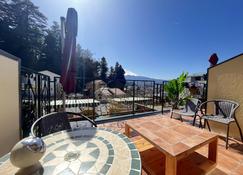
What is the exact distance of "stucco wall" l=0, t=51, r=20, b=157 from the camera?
147 cm

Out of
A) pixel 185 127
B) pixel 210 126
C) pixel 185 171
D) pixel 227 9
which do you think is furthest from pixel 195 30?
pixel 185 171

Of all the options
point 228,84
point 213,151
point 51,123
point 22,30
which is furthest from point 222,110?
point 22,30

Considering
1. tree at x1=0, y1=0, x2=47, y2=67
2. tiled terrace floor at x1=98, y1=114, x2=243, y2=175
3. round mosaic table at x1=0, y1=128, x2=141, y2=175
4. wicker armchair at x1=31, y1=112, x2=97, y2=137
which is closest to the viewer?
round mosaic table at x1=0, y1=128, x2=141, y2=175

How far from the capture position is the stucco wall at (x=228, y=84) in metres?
2.48

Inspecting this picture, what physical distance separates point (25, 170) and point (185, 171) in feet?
5.55

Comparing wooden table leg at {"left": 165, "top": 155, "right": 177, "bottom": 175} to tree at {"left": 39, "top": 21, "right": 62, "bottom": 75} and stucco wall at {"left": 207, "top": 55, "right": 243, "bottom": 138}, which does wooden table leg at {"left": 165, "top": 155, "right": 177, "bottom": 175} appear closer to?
stucco wall at {"left": 207, "top": 55, "right": 243, "bottom": 138}

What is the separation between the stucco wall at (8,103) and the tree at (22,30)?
51.8ft

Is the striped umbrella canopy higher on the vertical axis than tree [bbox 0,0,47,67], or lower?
lower

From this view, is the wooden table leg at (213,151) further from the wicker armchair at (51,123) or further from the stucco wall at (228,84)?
the wicker armchair at (51,123)

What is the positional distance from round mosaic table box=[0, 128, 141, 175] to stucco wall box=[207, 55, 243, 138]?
2.61m

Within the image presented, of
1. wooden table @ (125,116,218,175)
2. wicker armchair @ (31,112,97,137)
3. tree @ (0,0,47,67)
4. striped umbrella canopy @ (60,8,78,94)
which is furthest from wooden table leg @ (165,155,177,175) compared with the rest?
tree @ (0,0,47,67)

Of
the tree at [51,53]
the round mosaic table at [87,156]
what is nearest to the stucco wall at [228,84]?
the round mosaic table at [87,156]

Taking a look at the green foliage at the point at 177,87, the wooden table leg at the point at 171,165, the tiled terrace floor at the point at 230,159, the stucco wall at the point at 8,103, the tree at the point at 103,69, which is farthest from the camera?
→ the tree at the point at 103,69

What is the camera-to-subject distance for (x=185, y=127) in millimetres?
1898
